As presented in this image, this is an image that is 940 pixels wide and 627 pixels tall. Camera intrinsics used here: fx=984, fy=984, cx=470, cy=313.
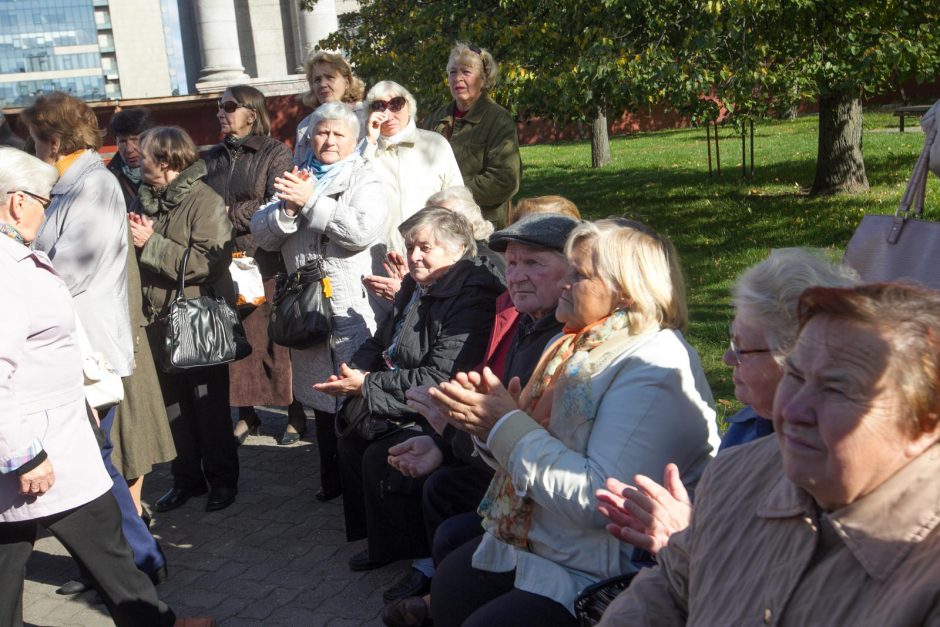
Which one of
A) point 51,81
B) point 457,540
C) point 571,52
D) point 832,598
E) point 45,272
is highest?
point 51,81

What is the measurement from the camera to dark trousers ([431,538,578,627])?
2.77m

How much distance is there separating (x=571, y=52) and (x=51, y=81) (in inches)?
4437

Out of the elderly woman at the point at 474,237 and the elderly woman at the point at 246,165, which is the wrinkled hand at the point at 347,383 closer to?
the elderly woman at the point at 474,237

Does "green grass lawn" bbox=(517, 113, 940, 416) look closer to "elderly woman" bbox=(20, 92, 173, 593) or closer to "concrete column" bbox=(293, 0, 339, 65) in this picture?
"elderly woman" bbox=(20, 92, 173, 593)

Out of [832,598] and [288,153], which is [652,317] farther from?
[288,153]

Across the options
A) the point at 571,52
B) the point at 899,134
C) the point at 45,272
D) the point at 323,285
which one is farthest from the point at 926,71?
the point at 899,134

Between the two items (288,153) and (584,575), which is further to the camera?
(288,153)

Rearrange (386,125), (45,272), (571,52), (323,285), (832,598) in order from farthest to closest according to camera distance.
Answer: (571,52) → (386,125) → (323,285) → (45,272) → (832,598)

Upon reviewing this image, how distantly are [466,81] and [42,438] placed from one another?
11.6 feet

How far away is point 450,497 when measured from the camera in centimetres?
379

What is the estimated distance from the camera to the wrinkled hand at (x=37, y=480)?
3.32m

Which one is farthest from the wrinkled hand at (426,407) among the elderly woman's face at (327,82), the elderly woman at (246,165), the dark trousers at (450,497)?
the elderly woman's face at (327,82)

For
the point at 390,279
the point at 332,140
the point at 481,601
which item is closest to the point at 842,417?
the point at 481,601

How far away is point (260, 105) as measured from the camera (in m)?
6.22
